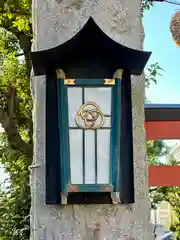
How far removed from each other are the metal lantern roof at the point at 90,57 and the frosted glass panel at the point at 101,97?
58mm

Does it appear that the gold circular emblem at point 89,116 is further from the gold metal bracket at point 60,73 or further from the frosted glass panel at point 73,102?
the gold metal bracket at point 60,73

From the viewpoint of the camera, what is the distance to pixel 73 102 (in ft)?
4.77

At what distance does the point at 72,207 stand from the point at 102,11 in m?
0.74

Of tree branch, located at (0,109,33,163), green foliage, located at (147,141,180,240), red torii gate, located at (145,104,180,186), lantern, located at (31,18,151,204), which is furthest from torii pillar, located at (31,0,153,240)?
green foliage, located at (147,141,180,240)

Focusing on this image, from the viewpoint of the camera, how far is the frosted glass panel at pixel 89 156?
1.42 metres

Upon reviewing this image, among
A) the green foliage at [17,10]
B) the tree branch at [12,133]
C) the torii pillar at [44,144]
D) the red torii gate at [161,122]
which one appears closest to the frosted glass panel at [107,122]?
the torii pillar at [44,144]

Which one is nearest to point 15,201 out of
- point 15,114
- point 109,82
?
Result: point 15,114

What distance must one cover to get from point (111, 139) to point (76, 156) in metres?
0.14

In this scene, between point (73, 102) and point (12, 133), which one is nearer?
point (73, 102)

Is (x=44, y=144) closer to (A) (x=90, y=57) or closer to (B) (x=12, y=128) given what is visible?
(A) (x=90, y=57)

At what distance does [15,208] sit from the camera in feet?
16.4

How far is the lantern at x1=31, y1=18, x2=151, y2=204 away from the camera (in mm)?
1412

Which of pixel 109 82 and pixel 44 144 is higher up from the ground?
pixel 109 82

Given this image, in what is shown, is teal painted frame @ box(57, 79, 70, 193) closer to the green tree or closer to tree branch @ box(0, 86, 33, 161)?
the green tree
